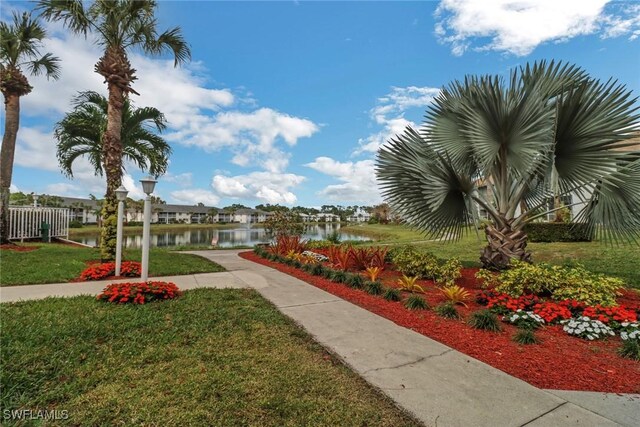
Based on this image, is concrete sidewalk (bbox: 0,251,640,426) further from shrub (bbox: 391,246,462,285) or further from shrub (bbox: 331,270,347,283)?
shrub (bbox: 391,246,462,285)

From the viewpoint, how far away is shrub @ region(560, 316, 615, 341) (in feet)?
12.2

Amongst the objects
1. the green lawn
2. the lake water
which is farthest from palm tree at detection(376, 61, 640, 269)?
the lake water

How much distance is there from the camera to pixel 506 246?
22.3 feet

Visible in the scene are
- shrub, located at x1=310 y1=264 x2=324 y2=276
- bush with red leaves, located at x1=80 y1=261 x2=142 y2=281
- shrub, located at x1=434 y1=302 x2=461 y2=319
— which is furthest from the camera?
shrub, located at x1=310 y1=264 x2=324 y2=276

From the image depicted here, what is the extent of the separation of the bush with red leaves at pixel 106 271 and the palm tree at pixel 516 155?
589 cm

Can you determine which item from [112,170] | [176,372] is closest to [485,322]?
[176,372]

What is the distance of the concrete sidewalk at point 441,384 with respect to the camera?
218 centimetres

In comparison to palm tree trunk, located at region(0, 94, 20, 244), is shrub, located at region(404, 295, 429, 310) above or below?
below

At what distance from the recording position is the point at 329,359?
120 inches

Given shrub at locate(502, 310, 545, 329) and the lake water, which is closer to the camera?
shrub at locate(502, 310, 545, 329)

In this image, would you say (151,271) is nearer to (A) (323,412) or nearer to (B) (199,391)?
(B) (199,391)

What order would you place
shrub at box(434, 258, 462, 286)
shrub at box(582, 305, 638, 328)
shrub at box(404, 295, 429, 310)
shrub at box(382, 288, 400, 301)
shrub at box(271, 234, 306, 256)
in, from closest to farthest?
shrub at box(582, 305, 638, 328)
shrub at box(404, 295, 429, 310)
shrub at box(382, 288, 400, 301)
shrub at box(434, 258, 462, 286)
shrub at box(271, 234, 306, 256)

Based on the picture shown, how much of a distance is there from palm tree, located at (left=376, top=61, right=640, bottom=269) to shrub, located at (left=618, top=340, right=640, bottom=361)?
2.44m

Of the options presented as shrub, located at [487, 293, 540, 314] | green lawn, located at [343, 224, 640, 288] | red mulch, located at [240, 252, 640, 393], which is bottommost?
red mulch, located at [240, 252, 640, 393]
